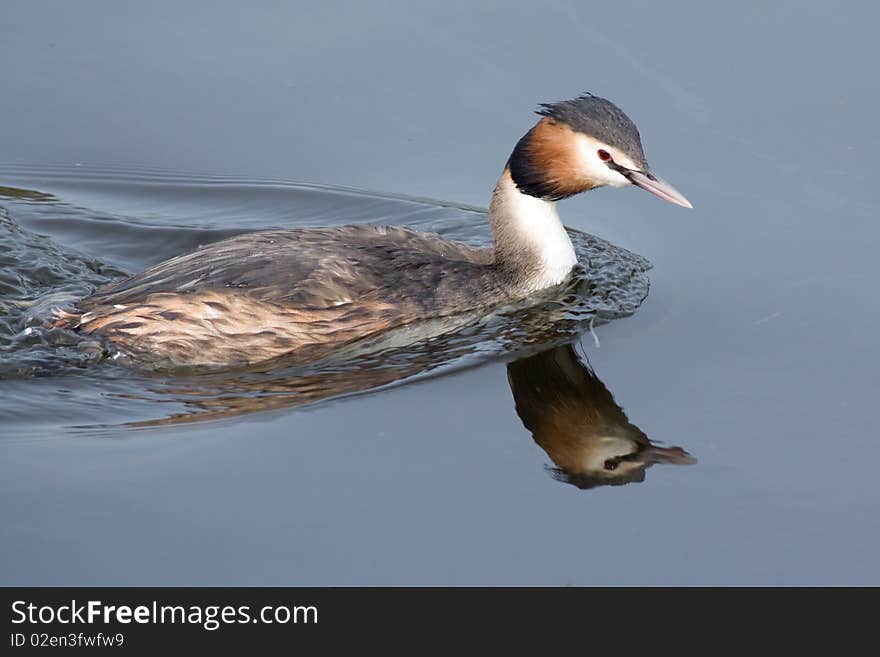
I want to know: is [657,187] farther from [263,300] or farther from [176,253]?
Result: [176,253]

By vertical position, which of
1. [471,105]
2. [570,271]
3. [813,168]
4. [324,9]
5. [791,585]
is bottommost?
[791,585]

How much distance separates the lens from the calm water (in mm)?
7008

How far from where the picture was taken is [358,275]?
8883 mm

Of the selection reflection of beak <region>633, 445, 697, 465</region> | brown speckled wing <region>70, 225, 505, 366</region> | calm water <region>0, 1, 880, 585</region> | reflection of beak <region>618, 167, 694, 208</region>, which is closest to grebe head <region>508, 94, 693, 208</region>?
reflection of beak <region>618, 167, 694, 208</region>

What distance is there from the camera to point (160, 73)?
38.7 ft

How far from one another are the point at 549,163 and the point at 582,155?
230mm

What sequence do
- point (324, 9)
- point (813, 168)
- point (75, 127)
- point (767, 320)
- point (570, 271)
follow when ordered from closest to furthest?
point (767, 320)
point (570, 271)
point (813, 168)
point (75, 127)
point (324, 9)

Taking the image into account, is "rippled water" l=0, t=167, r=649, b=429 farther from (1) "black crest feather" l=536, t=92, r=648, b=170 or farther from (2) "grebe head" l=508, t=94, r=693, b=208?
(1) "black crest feather" l=536, t=92, r=648, b=170

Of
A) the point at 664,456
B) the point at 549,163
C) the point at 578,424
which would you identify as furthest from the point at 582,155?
the point at 664,456

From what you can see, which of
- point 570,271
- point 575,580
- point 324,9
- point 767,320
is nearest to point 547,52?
point 324,9

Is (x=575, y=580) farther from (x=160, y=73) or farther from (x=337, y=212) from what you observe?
(x=160, y=73)

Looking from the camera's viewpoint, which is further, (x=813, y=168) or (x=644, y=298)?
(x=813, y=168)

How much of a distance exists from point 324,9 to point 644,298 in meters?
4.41

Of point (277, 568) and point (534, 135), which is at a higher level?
point (534, 135)
